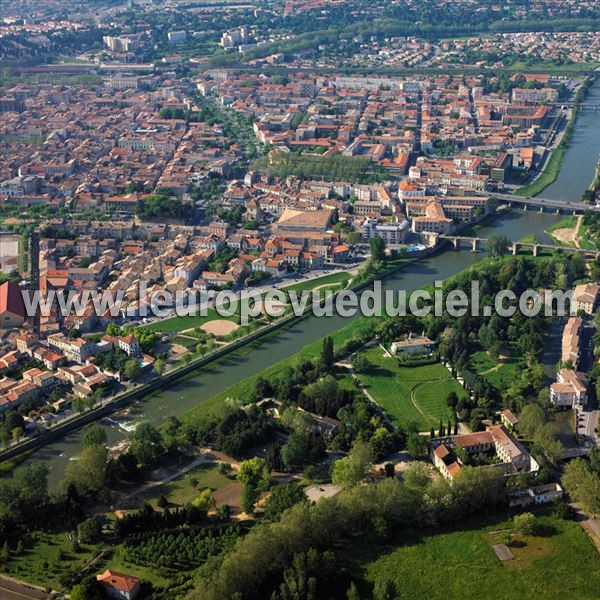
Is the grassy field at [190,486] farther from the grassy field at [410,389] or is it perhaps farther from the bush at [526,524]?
the bush at [526,524]

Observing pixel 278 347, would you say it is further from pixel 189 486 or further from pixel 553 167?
pixel 553 167

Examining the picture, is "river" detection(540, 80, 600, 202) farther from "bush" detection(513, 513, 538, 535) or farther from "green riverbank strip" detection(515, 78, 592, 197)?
"bush" detection(513, 513, 538, 535)

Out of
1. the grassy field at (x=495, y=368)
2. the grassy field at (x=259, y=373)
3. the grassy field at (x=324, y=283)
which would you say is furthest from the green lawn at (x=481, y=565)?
the grassy field at (x=324, y=283)

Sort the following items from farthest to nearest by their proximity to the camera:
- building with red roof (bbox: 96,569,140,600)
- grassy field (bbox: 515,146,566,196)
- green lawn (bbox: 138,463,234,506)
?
grassy field (bbox: 515,146,566,196) < green lawn (bbox: 138,463,234,506) < building with red roof (bbox: 96,569,140,600)

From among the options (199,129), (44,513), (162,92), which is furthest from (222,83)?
(44,513)

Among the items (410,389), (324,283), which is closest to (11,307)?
(324,283)

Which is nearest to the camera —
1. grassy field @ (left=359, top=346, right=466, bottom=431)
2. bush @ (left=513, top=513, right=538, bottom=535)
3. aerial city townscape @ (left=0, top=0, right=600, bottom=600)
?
aerial city townscape @ (left=0, top=0, right=600, bottom=600)

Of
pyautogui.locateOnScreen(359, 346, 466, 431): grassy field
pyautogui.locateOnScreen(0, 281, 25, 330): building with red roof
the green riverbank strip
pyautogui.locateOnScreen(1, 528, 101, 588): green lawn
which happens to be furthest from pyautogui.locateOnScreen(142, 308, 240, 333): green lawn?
the green riverbank strip

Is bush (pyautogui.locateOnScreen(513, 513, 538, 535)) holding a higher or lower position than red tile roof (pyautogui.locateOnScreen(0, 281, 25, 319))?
lower
